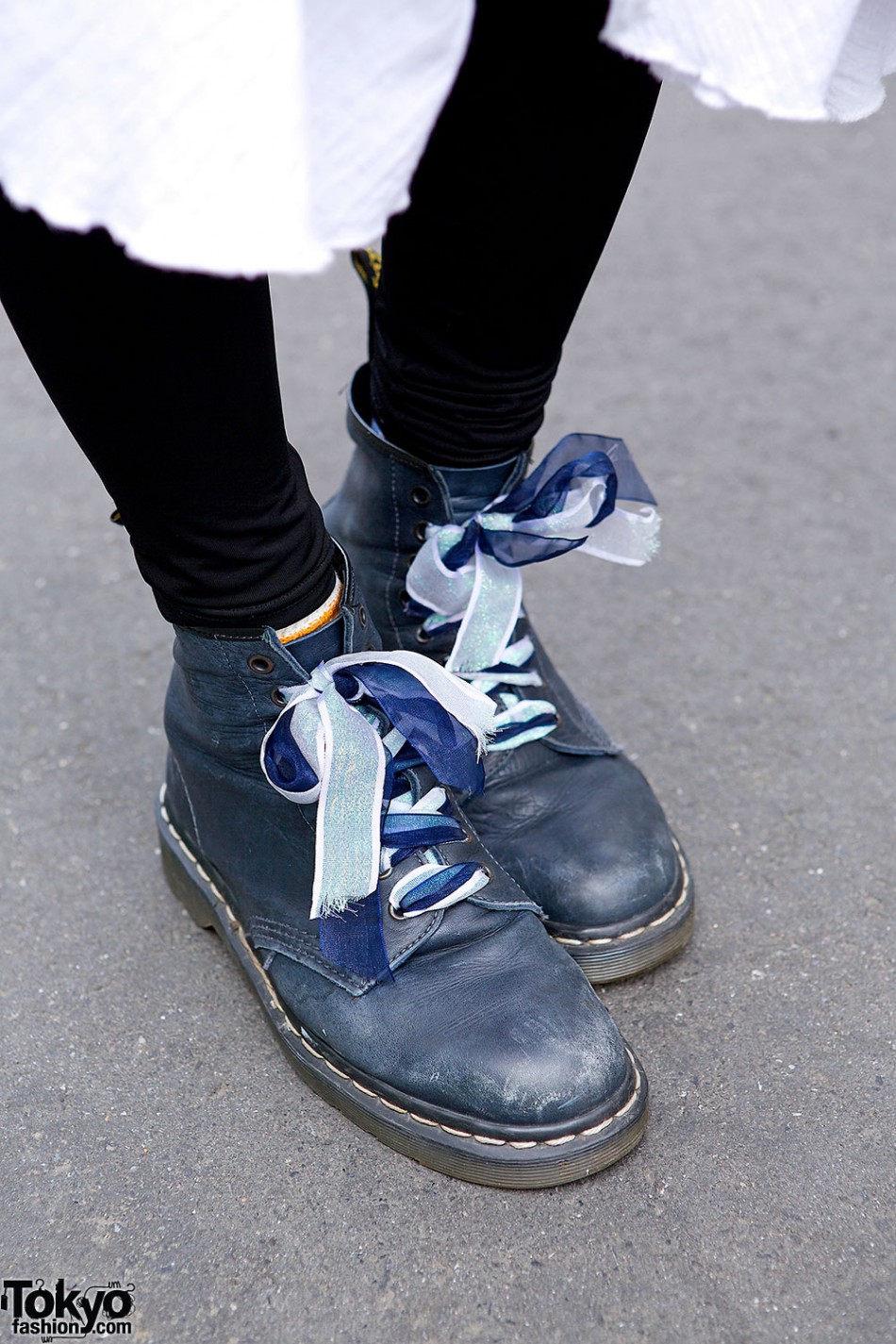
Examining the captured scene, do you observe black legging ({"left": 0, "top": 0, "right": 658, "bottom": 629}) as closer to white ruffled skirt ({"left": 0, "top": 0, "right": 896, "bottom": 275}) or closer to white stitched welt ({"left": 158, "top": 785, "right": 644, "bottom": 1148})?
white ruffled skirt ({"left": 0, "top": 0, "right": 896, "bottom": 275})

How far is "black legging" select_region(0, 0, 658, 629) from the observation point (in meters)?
0.71

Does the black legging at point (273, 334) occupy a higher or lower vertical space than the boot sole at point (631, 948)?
higher

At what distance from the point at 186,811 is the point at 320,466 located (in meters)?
0.77

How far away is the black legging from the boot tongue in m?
0.03

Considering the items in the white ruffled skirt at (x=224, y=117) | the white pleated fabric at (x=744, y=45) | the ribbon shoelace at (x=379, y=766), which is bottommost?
the ribbon shoelace at (x=379, y=766)

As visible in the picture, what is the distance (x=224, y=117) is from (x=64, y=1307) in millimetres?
712

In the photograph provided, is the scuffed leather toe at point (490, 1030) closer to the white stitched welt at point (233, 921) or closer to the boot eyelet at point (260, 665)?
the white stitched welt at point (233, 921)

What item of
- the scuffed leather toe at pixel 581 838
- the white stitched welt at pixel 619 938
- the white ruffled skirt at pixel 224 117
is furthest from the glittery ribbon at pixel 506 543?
the white ruffled skirt at pixel 224 117

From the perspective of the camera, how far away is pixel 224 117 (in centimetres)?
57

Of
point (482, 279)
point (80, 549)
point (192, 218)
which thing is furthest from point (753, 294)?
point (192, 218)

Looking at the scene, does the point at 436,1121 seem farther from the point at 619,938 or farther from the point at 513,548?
the point at 513,548

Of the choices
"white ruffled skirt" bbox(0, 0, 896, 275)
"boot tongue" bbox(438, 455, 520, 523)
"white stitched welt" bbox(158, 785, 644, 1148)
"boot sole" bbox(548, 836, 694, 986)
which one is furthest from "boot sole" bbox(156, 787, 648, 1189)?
"white ruffled skirt" bbox(0, 0, 896, 275)

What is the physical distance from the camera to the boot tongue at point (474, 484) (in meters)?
1.00

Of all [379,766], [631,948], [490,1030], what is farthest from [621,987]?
[379,766]
